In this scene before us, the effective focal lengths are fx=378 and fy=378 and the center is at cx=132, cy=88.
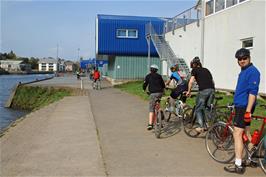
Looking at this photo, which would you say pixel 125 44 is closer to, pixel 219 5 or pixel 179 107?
pixel 219 5

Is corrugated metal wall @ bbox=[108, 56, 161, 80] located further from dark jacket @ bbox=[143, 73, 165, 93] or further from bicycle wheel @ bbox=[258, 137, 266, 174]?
bicycle wheel @ bbox=[258, 137, 266, 174]

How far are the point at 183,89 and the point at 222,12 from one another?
957cm

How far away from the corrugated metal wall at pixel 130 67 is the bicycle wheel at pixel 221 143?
28.5 m

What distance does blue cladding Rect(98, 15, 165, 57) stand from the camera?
3447 centimetres

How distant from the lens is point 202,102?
8.40 meters

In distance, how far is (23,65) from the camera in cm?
16088

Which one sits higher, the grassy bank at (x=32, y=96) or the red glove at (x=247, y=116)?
the red glove at (x=247, y=116)

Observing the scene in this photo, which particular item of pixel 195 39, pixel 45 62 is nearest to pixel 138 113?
pixel 195 39

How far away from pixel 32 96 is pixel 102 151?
23.3 m

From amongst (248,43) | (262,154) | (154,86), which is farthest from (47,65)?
(262,154)

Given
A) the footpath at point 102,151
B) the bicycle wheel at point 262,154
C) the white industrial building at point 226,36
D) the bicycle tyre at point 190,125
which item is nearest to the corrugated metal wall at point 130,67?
the white industrial building at point 226,36

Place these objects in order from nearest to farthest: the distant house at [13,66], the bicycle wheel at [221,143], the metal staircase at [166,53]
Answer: the bicycle wheel at [221,143], the metal staircase at [166,53], the distant house at [13,66]

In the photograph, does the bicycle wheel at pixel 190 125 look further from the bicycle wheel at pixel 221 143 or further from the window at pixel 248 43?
the window at pixel 248 43

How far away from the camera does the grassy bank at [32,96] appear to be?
27350 mm
